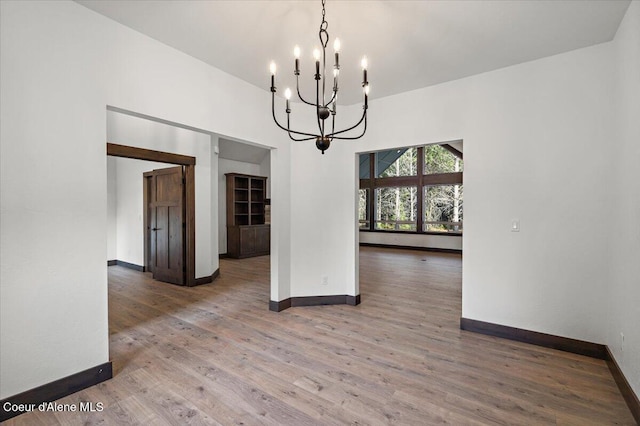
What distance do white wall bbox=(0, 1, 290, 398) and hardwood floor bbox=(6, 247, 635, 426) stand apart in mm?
429

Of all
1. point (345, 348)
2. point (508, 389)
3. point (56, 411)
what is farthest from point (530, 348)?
point (56, 411)

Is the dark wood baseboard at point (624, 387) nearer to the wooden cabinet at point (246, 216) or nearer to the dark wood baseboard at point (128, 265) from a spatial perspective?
the dark wood baseboard at point (128, 265)

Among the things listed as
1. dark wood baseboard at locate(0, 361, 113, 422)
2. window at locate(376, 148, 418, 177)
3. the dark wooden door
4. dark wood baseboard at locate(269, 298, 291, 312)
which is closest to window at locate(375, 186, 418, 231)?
window at locate(376, 148, 418, 177)

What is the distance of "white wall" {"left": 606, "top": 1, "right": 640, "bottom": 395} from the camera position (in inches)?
80.0

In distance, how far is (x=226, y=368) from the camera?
257cm

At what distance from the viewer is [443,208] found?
9.64m

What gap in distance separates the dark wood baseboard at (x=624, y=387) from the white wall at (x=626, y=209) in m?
0.05

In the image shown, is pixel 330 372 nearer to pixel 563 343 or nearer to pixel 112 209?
pixel 563 343

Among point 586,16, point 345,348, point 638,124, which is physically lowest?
point 345,348

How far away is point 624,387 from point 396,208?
8.55 m

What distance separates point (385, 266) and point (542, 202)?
14.6 feet

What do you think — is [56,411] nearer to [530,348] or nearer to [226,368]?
[226,368]

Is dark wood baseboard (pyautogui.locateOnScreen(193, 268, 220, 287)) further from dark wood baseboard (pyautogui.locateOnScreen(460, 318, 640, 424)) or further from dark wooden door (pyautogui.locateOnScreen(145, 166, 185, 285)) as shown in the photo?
dark wood baseboard (pyautogui.locateOnScreen(460, 318, 640, 424))

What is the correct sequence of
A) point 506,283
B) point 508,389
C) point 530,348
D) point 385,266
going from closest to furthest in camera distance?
point 508,389 → point 530,348 → point 506,283 → point 385,266
